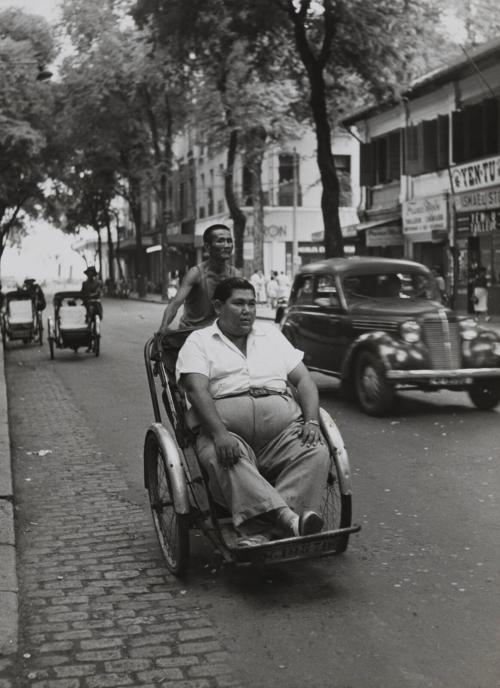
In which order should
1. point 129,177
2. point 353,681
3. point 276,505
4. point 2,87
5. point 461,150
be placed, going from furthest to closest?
point 129,177
point 2,87
point 461,150
point 276,505
point 353,681

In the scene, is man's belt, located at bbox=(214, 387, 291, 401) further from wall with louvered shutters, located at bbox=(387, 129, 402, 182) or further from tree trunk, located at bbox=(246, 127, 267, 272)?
tree trunk, located at bbox=(246, 127, 267, 272)

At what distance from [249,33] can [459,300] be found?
10.8 metres

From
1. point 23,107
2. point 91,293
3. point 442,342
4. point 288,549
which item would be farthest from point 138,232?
point 288,549

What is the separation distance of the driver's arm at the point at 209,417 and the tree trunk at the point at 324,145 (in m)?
16.9

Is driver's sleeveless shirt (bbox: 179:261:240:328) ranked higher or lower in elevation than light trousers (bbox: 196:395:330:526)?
higher

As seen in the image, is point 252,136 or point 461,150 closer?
point 461,150

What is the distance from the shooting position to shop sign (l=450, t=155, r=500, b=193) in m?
25.7

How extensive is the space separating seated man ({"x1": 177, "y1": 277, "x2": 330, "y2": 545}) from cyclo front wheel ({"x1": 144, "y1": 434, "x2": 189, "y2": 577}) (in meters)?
0.24

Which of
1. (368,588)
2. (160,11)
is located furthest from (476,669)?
(160,11)

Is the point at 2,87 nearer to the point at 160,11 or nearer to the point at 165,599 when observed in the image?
the point at 160,11

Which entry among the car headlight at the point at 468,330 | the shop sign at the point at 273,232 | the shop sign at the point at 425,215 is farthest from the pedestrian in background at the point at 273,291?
the car headlight at the point at 468,330

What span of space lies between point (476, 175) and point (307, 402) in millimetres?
22907

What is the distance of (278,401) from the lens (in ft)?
16.9

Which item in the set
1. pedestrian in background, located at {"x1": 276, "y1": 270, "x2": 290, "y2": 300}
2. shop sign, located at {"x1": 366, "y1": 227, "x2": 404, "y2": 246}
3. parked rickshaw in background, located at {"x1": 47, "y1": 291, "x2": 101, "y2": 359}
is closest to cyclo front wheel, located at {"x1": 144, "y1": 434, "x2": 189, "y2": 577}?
parked rickshaw in background, located at {"x1": 47, "y1": 291, "x2": 101, "y2": 359}
